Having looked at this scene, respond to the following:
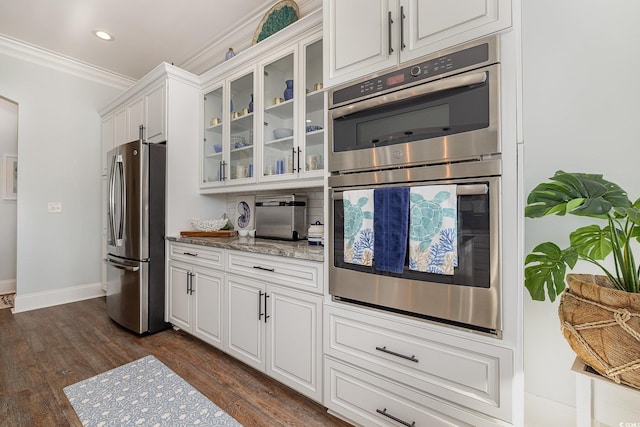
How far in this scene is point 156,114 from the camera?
3047mm

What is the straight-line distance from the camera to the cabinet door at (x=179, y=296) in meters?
2.63

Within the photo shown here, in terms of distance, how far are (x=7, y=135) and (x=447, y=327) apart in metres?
6.07

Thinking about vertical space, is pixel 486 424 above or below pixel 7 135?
below

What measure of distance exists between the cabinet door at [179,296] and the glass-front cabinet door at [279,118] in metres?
1.13

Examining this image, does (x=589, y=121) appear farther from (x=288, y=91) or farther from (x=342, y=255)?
(x=288, y=91)

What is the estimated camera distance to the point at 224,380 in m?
2.04

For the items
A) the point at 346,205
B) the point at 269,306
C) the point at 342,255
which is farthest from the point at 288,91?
the point at 269,306

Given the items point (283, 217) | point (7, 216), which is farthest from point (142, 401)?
point (7, 216)

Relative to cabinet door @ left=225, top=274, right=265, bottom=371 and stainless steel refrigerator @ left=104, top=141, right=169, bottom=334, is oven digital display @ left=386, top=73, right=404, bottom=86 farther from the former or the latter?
stainless steel refrigerator @ left=104, top=141, right=169, bottom=334

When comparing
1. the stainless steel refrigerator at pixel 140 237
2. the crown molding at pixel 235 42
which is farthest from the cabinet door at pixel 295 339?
the crown molding at pixel 235 42

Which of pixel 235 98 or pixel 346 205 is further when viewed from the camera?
pixel 235 98

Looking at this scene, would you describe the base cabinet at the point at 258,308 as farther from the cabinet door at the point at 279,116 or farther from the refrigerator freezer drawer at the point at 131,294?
the cabinet door at the point at 279,116

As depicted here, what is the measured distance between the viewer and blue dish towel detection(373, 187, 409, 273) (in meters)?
1.35

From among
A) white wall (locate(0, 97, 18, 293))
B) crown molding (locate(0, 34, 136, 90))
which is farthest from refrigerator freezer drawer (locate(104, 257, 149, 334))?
white wall (locate(0, 97, 18, 293))
